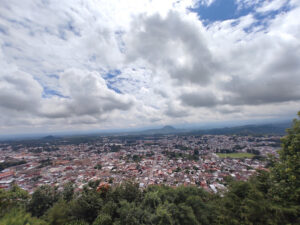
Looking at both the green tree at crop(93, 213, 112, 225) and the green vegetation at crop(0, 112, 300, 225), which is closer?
the green vegetation at crop(0, 112, 300, 225)

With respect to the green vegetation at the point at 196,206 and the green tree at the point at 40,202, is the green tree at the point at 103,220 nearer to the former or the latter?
the green vegetation at the point at 196,206

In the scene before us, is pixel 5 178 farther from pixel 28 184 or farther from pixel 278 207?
pixel 278 207

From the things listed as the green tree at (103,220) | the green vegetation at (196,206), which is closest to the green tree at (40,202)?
the green vegetation at (196,206)

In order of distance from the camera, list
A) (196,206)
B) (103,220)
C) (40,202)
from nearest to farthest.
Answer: (103,220) → (196,206) → (40,202)

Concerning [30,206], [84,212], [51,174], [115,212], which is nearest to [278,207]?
[115,212]

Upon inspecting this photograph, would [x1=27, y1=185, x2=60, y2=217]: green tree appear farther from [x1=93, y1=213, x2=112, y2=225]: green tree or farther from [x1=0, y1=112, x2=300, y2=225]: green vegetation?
[x1=93, y1=213, x2=112, y2=225]: green tree

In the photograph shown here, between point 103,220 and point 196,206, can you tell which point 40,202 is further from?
point 196,206

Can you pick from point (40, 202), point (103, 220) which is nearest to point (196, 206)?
point (103, 220)

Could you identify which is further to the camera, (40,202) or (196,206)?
(40,202)

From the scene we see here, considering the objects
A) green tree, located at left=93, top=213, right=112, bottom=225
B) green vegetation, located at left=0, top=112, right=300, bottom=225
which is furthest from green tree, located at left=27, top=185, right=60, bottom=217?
green tree, located at left=93, top=213, right=112, bottom=225
